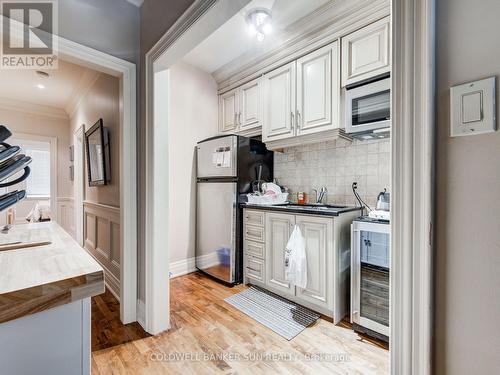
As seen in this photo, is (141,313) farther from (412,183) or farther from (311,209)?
(412,183)

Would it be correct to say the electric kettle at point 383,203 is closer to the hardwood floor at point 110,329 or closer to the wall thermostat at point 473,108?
the wall thermostat at point 473,108

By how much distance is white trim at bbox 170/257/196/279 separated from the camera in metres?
2.96

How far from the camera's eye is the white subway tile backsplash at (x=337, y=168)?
224 cm

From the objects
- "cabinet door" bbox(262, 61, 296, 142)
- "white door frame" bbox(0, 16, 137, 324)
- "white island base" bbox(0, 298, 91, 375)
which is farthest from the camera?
"cabinet door" bbox(262, 61, 296, 142)

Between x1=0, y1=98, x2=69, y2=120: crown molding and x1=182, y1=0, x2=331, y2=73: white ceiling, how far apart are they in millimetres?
3191

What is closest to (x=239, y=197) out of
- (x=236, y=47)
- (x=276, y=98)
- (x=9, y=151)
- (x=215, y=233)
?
(x=215, y=233)

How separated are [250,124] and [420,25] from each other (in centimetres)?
249

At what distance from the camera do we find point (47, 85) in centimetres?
352

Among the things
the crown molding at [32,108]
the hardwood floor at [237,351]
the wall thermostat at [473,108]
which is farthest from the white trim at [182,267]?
the crown molding at [32,108]

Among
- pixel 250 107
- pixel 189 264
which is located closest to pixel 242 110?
pixel 250 107

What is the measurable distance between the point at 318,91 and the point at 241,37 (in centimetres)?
106

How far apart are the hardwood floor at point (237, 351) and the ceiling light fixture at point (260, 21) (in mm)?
2436

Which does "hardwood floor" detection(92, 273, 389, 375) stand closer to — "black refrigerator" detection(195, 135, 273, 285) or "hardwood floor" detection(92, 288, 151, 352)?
"hardwood floor" detection(92, 288, 151, 352)

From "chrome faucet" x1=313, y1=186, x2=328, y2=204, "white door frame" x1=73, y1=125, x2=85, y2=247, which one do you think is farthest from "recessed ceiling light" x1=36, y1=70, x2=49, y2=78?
"chrome faucet" x1=313, y1=186, x2=328, y2=204
